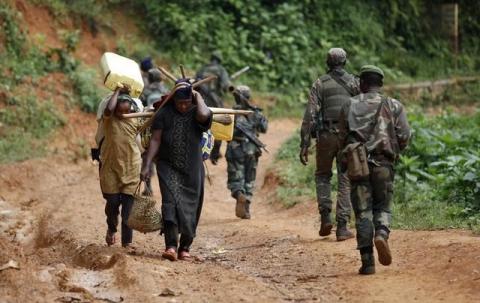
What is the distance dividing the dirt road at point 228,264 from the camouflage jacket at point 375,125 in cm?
115

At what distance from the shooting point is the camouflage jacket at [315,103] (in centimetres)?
1095

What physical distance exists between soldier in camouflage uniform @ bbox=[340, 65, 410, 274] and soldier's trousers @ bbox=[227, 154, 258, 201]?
15.2ft

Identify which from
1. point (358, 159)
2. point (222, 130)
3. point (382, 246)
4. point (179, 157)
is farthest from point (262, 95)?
point (382, 246)

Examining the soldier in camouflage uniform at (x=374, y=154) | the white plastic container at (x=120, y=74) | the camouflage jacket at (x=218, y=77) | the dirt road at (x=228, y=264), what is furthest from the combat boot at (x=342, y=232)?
the camouflage jacket at (x=218, y=77)

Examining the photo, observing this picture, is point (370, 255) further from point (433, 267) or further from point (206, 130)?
point (206, 130)

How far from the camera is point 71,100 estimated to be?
68.9 feet

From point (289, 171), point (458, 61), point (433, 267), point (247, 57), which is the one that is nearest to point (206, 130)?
point (433, 267)

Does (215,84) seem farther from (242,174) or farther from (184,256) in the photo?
(184,256)

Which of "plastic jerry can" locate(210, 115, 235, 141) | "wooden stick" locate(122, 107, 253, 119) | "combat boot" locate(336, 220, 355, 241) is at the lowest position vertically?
"combat boot" locate(336, 220, 355, 241)

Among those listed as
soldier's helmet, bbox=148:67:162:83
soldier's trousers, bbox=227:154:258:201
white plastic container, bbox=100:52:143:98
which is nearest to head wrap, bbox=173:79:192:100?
white plastic container, bbox=100:52:143:98

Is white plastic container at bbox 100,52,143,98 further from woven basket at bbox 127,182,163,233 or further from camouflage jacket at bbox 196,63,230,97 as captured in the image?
camouflage jacket at bbox 196,63,230,97

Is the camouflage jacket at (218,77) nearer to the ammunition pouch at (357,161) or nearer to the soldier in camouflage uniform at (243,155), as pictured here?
the soldier in camouflage uniform at (243,155)

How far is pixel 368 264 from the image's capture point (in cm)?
890

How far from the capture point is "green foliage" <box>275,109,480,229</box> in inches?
464
